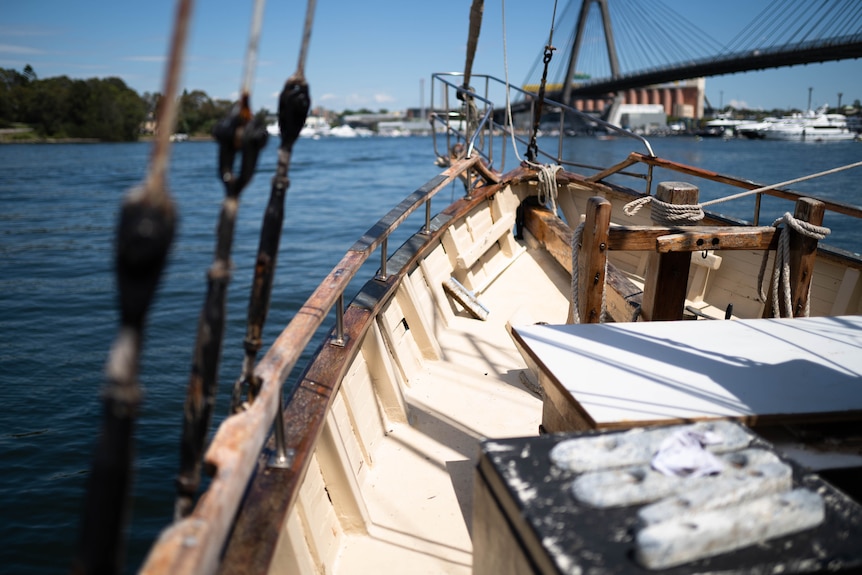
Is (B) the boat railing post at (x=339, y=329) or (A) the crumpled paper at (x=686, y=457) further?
(B) the boat railing post at (x=339, y=329)

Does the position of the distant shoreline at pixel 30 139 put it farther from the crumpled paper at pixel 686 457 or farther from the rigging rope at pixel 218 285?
the crumpled paper at pixel 686 457

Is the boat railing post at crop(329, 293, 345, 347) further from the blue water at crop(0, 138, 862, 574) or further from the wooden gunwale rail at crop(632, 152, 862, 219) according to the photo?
the wooden gunwale rail at crop(632, 152, 862, 219)

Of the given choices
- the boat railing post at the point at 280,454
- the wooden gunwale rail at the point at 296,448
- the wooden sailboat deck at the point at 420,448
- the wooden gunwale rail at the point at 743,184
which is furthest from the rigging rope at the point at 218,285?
the wooden gunwale rail at the point at 743,184

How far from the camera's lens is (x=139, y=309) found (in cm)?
83

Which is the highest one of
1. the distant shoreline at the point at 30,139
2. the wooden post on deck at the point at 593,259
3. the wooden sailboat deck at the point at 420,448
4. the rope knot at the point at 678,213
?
the distant shoreline at the point at 30,139

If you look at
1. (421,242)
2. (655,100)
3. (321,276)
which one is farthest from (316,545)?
(655,100)

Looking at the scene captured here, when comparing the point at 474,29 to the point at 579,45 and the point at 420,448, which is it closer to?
the point at 420,448

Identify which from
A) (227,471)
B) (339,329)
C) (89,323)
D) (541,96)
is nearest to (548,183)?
(541,96)

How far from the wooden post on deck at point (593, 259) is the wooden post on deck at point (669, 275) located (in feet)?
0.94

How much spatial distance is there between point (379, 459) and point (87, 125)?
84.9 m

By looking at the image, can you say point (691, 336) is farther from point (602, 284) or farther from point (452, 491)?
point (452, 491)

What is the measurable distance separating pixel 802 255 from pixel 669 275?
26.5 inches

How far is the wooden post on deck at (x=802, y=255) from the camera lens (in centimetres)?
314

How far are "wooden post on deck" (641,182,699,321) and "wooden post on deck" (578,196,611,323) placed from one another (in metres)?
Result: 0.29
